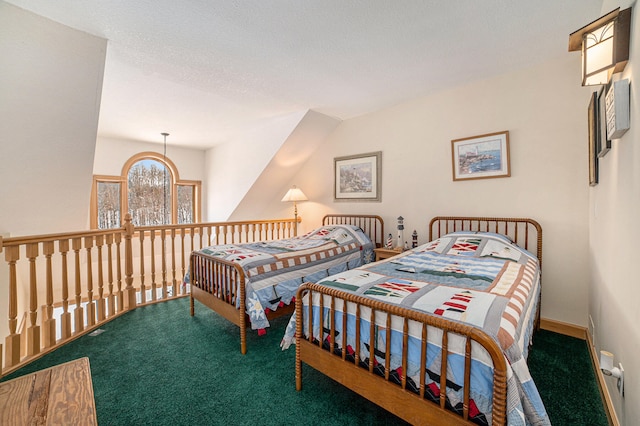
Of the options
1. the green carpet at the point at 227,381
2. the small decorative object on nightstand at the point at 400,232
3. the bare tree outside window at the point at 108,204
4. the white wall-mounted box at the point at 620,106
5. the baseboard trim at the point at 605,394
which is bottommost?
the green carpet at the point at 227,381

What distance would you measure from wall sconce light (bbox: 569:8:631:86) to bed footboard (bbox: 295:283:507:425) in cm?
151

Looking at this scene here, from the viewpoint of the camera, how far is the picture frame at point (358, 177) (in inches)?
156

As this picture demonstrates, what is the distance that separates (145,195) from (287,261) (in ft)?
15.1

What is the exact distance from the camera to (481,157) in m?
3.00

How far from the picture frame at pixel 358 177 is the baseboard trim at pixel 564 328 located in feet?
7.42

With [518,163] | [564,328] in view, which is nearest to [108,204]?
[518,163]

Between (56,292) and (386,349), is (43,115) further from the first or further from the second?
(56,292)

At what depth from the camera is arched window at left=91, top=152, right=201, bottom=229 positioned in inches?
204

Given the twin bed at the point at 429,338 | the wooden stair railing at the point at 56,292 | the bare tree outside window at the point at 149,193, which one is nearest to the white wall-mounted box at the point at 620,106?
the twin bed at the point at 429,338

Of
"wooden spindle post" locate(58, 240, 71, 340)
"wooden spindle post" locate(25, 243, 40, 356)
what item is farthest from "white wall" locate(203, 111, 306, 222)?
"wooden spindle post" locate(25, 243, 40, 356)

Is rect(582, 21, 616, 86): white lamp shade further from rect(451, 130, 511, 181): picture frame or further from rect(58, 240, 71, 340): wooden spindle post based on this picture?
rect(58, 240, 71, 340): wooden spindle post

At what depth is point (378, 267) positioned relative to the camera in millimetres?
2182

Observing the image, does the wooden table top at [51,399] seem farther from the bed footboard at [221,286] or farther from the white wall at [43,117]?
the white wall at [43,117]

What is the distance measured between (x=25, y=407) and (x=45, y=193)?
245 centimetres
